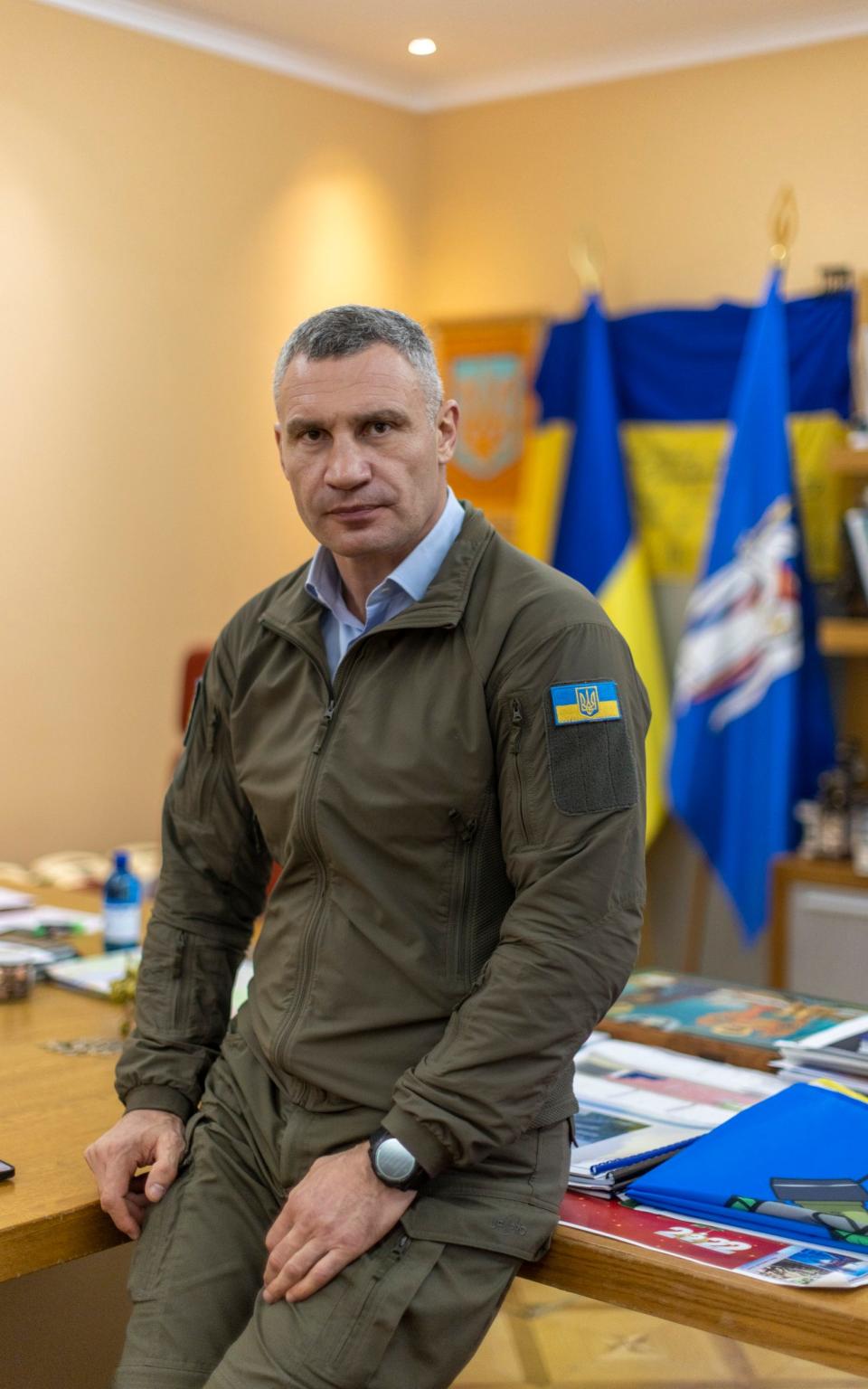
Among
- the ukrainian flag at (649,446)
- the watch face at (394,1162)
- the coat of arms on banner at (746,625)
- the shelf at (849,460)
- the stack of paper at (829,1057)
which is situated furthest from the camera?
the ukrainian flag at (649,446)

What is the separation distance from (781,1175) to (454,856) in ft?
1.54

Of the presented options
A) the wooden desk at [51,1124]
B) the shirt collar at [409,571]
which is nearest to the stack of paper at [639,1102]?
the wooden desk at [51,1124]

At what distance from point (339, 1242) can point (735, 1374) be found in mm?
1490

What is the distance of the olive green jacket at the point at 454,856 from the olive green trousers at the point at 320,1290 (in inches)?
1.9

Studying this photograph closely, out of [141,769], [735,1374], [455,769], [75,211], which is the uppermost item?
[75,211]

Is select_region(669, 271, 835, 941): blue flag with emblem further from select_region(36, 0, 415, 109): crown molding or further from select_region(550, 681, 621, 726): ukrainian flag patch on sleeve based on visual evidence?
select_region(550, 681, 621, 726): ukrainian flag patch on sleeve

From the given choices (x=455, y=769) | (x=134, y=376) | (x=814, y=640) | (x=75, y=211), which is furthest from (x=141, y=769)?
(x=455, y=769)

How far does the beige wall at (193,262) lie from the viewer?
4.66 m

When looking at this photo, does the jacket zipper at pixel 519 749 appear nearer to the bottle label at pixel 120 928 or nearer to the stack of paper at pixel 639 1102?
the stack of paper at pixel 639 1102

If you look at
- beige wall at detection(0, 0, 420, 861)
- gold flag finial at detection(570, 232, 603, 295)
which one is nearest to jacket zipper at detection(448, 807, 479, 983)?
beige wall at detection(0, 0, 420, 861)

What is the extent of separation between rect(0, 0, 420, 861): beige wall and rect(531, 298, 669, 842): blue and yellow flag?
1047 millimetres

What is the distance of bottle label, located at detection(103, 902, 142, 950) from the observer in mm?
2711

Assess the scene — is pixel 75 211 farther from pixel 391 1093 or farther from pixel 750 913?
pixel 391 1093

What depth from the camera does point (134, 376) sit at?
4938 millimetres
